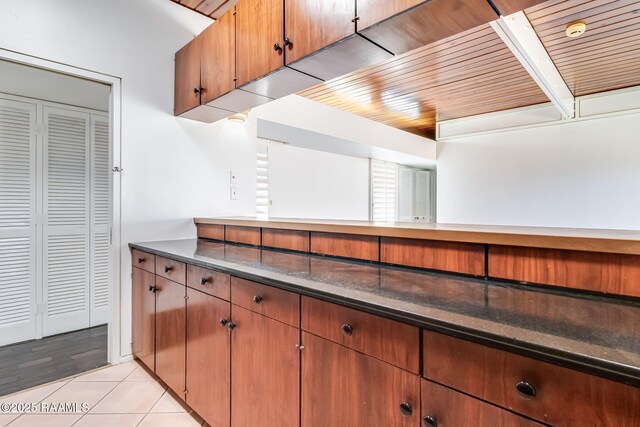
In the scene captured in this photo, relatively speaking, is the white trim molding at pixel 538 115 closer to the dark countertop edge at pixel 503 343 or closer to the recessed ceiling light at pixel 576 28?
the recessed ceiling light at pixel 576 28

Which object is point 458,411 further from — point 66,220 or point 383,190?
point 383,190

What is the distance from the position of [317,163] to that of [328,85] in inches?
50.5

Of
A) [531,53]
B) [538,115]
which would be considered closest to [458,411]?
[531,53]

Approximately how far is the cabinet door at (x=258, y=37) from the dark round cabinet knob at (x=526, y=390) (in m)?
1.62

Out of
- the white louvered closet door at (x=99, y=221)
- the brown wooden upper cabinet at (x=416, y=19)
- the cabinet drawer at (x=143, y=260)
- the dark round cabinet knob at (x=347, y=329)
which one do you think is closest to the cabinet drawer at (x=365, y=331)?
the dark round cabinet knob at (x=347, y=329)

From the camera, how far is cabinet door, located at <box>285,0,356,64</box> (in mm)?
1416

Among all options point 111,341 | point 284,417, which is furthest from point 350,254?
point 111,341

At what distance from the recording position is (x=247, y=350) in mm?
1389

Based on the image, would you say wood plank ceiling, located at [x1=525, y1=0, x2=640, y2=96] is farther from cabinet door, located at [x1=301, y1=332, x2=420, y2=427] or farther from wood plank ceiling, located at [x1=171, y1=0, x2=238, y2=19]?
cabinet door, located at [x1=301, y1=332, x2=420, y2=427]

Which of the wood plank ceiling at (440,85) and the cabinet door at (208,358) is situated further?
the wood plank ceiling at (440,85)

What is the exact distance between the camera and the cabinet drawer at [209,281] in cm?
151

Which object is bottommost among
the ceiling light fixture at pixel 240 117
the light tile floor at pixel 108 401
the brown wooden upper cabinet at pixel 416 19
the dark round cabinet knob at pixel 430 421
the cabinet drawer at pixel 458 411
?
the light tile floor at pixel 108 401

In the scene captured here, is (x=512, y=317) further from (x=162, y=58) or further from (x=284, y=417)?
(x=162, y=58)

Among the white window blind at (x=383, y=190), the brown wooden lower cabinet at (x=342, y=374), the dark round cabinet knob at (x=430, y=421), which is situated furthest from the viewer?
the white window blind at (x=383, y=190)
